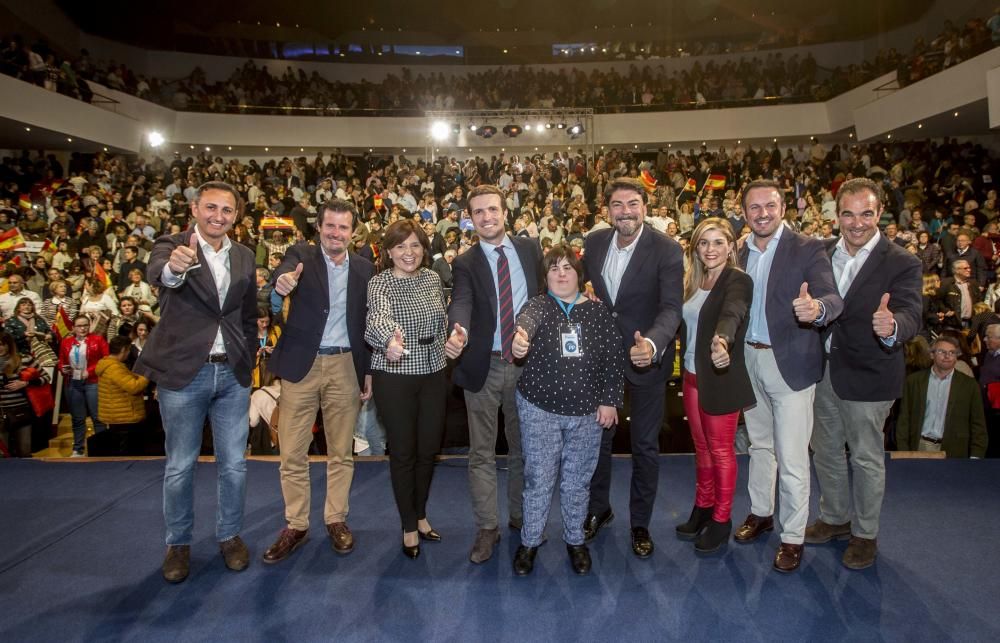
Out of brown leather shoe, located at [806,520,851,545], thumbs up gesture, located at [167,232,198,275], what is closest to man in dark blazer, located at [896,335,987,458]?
brown leather shoe, located at [806,520,851,545]

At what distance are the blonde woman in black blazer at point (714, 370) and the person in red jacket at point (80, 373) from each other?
5381mm

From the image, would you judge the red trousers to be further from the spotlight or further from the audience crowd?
the audience crowd

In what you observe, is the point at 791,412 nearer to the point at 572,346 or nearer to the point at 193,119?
the point at 572,346

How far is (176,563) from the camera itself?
111 inches

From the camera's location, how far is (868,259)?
2828mm

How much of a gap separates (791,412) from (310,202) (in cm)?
1236

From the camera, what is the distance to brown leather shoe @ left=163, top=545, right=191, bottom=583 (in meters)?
2.77

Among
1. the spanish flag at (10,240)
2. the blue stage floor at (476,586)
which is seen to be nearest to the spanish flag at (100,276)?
the spanish flag at (10,240)

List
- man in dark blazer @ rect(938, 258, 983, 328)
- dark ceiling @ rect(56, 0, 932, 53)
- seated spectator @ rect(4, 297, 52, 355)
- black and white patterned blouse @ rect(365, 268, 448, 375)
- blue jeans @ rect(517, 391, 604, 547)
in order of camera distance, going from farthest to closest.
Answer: dark ceiling @ rect(56, 0, 932, 53) < man in dark blazer @ rect(938, 258, 983, 328) < seated spectator @ rect(4, 297, 52, 355) < black and white patterned blouse @ rect(365, 268, 448, 375) < blue jeans @ rect(517, 391, 604, 547)

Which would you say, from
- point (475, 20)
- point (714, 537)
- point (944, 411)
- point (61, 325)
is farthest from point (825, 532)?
point (475, 20)

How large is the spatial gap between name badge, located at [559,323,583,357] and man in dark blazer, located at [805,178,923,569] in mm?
1267

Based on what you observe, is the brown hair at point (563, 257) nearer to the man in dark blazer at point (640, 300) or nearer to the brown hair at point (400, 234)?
the man in dark blazer at point (640, 300)

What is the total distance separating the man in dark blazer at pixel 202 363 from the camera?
2.74 metres

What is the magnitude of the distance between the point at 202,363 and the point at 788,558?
2.85 m
